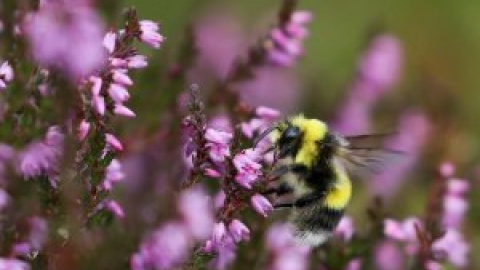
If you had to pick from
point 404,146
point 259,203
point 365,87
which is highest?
point 365,87

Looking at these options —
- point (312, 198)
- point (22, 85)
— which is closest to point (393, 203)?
point (312, 198)

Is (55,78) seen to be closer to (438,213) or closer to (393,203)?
(438,213)

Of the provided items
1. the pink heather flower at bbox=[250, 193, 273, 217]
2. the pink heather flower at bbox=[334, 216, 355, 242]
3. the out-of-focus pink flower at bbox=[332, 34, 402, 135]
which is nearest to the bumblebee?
the pink heather flower at bbox=[334, 216, 355, 242]

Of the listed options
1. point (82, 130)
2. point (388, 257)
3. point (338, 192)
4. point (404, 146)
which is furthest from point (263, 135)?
point (404, 146)

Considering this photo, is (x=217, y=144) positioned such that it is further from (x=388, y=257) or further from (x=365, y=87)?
(x=365, y=87)

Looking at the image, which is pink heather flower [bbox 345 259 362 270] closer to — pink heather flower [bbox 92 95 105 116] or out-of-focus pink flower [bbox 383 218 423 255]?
out-of-focus pink flower [bbox 383 218 423 255]

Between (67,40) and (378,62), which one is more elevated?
(378,62)
